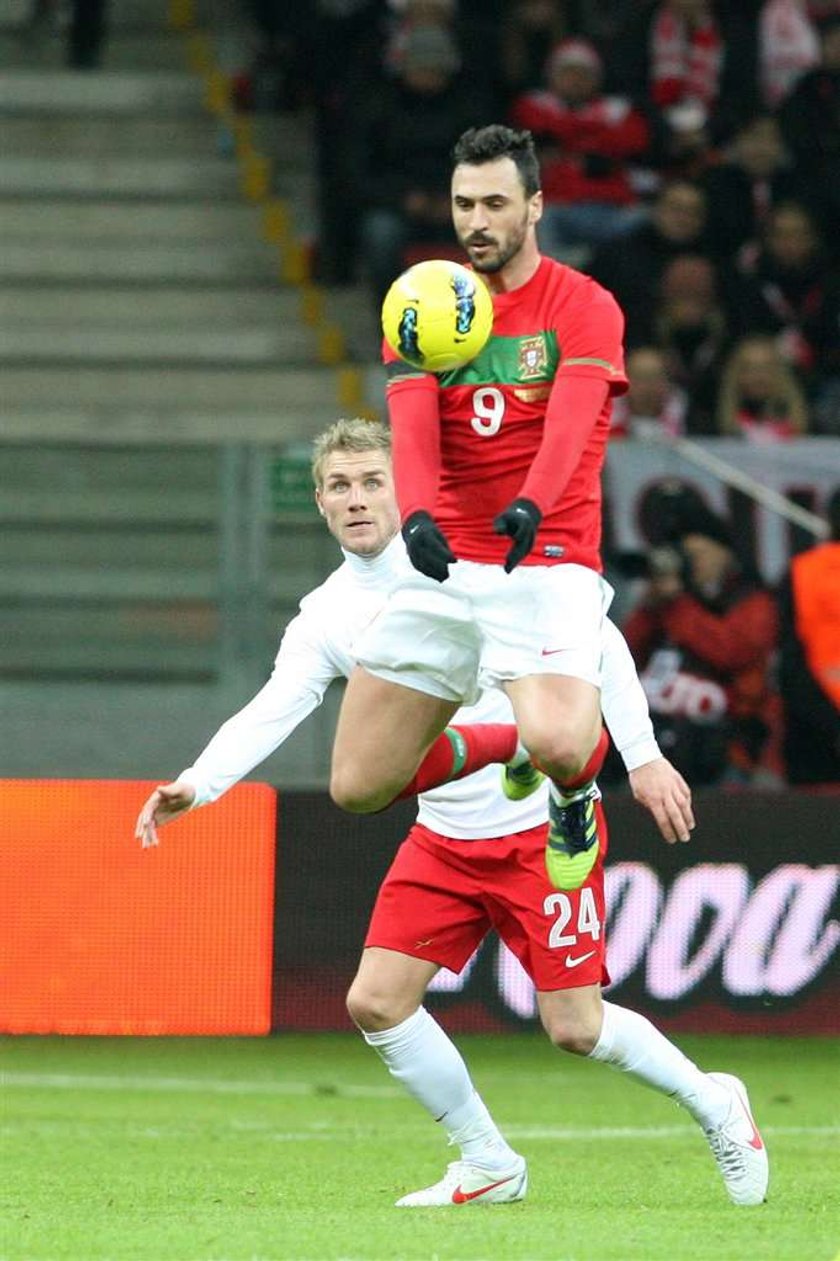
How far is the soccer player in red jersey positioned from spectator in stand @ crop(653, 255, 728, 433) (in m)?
6.81

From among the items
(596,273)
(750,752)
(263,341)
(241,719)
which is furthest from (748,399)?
(241,719)

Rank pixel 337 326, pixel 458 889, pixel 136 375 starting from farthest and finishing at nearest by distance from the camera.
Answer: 1. pixel 337 326
2. pixel 136 375
3. pixel 458 889

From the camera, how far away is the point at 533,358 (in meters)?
6.33

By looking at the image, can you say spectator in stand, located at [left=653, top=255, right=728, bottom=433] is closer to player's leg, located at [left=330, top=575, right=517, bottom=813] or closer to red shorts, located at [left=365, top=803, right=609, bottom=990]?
red shorts, located at [left=365, top=803, right=609, bottom=990]

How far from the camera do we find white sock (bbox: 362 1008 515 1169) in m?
6.65

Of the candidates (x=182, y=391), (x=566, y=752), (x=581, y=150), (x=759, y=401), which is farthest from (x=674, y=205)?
(x=566, y=752)

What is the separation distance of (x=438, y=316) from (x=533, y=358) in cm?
29

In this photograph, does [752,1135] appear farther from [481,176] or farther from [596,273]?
[596,273]

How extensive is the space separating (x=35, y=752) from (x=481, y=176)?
633 cm

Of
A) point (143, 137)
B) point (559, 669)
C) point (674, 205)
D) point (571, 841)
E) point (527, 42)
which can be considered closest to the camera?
point (559, 669)

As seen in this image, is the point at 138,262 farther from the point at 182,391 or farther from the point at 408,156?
the point at 408,156

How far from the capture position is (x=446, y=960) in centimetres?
675

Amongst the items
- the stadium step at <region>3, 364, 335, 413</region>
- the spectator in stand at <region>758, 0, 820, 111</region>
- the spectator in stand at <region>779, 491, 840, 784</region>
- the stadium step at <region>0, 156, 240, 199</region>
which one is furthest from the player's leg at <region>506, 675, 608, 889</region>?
the stadium step at <region>0, 156, 240, 199</region>

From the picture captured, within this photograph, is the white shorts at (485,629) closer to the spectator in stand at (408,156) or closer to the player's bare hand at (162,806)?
the player's bare hand at (162,806)
